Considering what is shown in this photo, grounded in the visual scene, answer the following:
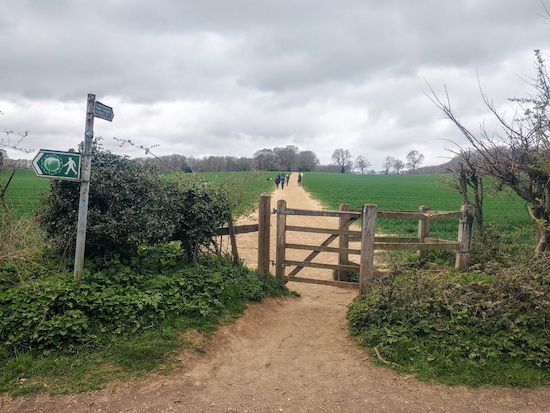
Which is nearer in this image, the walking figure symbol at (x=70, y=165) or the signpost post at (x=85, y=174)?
the walking figure symbol at (x=70, y=165)

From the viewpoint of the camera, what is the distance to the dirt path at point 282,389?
3.48 meters

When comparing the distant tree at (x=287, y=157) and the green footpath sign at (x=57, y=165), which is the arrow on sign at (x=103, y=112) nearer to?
the green footpath sign at (x=57, y=165)

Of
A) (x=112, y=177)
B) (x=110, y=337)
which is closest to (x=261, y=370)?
(x=110, y=337)

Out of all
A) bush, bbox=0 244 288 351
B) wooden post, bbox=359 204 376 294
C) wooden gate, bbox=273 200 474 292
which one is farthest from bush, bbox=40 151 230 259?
wooden post, bbox=359 204 376 294

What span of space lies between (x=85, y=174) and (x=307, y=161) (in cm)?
11419

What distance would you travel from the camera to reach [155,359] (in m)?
4.18

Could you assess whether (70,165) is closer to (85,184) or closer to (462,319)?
(85,184)

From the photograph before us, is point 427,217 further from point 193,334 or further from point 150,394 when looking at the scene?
point 150,394

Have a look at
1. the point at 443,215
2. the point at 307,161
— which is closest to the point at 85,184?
the point at 443,215

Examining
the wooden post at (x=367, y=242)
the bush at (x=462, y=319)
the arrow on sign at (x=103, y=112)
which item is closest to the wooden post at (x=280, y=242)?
the wooden post at (x=367, y=242)

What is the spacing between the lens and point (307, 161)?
11750 centimetres

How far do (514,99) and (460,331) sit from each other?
4342 millimetres

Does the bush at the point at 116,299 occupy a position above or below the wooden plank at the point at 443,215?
below

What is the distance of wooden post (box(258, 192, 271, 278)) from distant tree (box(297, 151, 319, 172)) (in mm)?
103616
